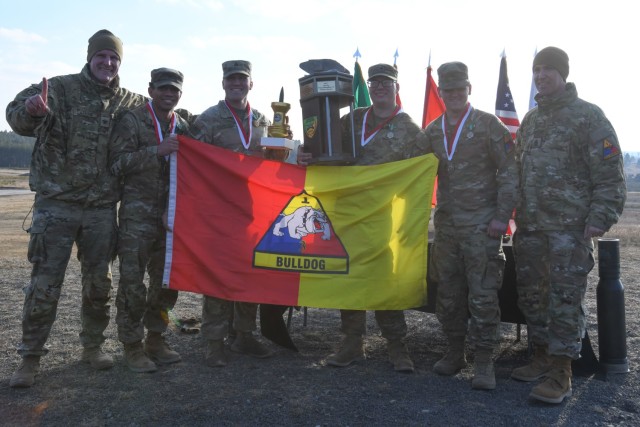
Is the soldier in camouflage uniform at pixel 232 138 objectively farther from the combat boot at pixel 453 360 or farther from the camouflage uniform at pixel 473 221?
the camouflage uniform at pixel 473 221

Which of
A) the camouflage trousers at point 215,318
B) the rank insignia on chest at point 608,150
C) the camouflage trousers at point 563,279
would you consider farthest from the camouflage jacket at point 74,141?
the rank insignia on chest at point 608,150

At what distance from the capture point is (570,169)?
4.92m

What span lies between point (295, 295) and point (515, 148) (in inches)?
99.9

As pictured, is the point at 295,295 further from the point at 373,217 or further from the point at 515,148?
the point at 515,148

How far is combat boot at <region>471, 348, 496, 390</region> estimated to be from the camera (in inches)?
191

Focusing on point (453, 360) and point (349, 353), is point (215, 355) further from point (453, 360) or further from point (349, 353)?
point (453, 360)

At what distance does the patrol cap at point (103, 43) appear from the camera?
16.6 ft

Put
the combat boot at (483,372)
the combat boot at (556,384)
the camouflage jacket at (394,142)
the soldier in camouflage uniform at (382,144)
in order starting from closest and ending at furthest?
the combat boot at (556,384) < the combat boot at (483,372) < the soldier in camouflage uniform at (382,144) < the camouflage jacket at (394,142)

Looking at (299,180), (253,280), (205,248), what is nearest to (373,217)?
(299,180)

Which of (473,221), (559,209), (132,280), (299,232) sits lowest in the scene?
(132,280)

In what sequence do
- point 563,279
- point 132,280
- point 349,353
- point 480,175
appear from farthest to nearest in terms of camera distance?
point 349,353 → point 132,280 → point 480,175 → point 563,279

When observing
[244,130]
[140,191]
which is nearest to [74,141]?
[140,191]

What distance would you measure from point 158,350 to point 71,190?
1795 millimetres

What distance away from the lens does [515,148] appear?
526 cm
